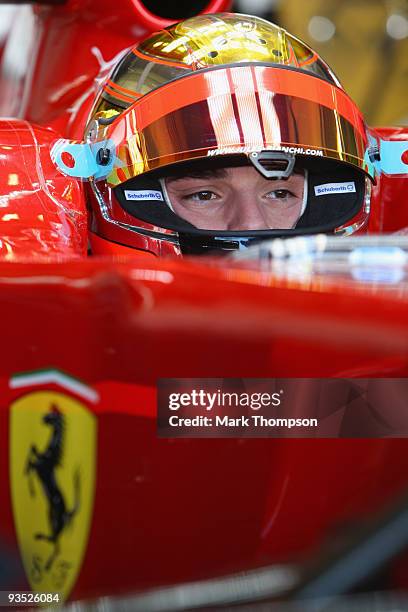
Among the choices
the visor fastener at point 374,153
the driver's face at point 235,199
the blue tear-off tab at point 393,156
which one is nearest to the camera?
the driver's face at point 235,199

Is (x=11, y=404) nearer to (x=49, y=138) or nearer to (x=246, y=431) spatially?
(x=246, y=431)

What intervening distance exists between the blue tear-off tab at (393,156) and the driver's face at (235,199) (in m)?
0.24

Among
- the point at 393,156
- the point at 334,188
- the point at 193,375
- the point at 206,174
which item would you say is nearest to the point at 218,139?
the point at 206,174

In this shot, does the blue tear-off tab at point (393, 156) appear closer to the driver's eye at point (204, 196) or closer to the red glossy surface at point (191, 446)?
the driver's eye at point (204, 196)

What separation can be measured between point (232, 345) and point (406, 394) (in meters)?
0.15

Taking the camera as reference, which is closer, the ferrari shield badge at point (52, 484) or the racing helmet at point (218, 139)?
the ferrari shield badge at point (52, 484)

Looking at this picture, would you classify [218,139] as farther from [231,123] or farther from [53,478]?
[53,478]

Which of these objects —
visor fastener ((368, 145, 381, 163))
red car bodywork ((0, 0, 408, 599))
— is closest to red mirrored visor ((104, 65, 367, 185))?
visor fastener ((368, 145, 381, 163))

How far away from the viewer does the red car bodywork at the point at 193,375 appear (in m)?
0.85

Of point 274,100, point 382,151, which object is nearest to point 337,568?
point 274,100

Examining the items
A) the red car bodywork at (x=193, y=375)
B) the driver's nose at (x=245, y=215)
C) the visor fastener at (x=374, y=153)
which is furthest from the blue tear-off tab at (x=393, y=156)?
the red car bodywork at (x=193, y=375)

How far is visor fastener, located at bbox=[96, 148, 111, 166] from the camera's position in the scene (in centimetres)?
174

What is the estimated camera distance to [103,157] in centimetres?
175

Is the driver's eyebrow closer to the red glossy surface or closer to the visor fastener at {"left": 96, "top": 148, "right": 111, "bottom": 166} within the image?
the visor fastener at {"left": 96, "top": 148, "right": 111, "bottom": 166}
